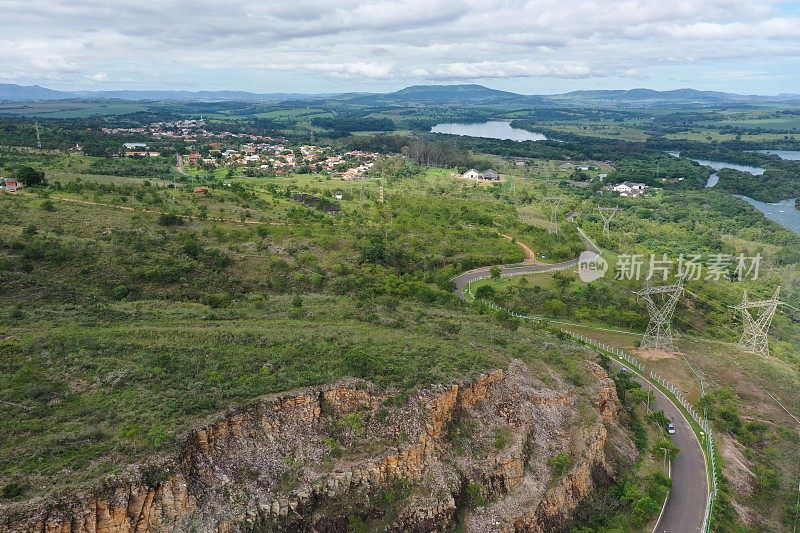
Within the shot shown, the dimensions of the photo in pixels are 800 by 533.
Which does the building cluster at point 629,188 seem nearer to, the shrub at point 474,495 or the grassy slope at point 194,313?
the grassy slope at point 194,313

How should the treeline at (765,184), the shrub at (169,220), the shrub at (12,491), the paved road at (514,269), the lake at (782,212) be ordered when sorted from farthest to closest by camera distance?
1. the treeline at (765,184)
2. the lake at (782,212)
3. the shrub at (169,220)
4. the paved road at (514,269)
5. the shrub at (12,491)

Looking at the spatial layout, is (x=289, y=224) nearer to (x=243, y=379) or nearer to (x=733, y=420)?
(x=243, y=379)

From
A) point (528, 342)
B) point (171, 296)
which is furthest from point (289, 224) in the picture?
point (528, 342)

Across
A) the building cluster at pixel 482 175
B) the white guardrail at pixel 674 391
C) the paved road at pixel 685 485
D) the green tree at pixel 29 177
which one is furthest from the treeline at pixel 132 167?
the paved road at pixel 685 485

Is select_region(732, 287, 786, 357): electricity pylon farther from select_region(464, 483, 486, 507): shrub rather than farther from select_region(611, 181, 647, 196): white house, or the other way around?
select_region(611, 181, 647, 196): white house

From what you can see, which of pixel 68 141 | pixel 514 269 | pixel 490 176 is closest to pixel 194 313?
pixel 514 269
